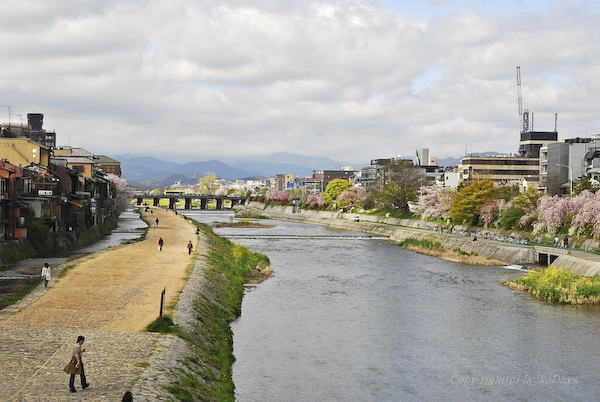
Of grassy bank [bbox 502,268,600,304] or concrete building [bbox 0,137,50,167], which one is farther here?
concrete building [bbox 0,137,50,167]

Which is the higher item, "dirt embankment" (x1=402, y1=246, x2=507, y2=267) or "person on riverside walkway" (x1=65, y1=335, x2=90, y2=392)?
"person on riverside walkway" (x1=65, y1=335, x2=90, y2=392)

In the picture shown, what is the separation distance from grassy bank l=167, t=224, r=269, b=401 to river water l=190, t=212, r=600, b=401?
82 cm

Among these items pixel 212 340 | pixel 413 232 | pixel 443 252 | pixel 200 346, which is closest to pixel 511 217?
pixel 443 252

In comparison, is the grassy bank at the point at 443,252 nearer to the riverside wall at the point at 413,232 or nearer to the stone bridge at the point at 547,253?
the riverside wall at the point at 413,232

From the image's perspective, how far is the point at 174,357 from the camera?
2620 cm

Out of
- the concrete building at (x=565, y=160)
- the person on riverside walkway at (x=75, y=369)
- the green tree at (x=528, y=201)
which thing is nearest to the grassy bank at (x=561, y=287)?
the green tree at (x=528, y=201)

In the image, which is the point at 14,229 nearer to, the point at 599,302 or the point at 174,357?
the point at 174,357

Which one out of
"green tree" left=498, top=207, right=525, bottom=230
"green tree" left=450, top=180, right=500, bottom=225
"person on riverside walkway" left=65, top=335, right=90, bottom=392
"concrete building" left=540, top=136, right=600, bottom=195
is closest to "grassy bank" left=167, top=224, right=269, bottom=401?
"person on riverside walkway" left=65, top=335, right=90, bottom=392

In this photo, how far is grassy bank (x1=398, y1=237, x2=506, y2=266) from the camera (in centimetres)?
7656

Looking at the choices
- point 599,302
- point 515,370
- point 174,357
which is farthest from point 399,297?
point 174,357

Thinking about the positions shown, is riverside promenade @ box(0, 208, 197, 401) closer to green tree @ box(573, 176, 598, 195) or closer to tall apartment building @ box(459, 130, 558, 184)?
green tree @ box(573, 176, 598, 195)

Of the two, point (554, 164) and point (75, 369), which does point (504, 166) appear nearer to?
point (554, 164)

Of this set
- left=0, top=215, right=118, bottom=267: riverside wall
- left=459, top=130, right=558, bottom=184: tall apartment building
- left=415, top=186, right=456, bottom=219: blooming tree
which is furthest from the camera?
left=459, top=130, right=558, bottom=184: tall apartment building

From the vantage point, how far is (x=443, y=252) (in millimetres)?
86562
